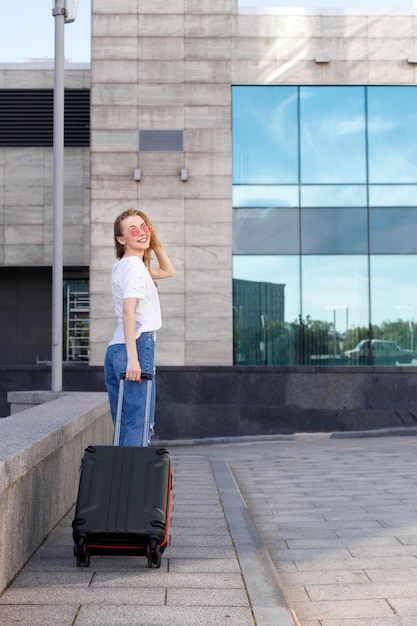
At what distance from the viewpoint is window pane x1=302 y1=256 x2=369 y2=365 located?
18344 mm

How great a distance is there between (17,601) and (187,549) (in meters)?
1.38

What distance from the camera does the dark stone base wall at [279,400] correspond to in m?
17.3

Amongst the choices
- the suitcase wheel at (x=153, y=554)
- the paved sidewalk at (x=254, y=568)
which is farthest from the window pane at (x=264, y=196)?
the suitcase wheel at (x=153, y=554)

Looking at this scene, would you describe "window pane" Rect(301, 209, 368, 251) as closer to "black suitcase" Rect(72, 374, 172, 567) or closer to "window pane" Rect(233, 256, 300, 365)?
"window pane" Rect(233, 256, 300, 365)

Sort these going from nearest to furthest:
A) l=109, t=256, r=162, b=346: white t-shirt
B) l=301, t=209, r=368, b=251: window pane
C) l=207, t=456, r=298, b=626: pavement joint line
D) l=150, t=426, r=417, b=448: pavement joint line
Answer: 1. l=207, t=456, r=298, b=626: pavement joint line
2. l=109, t=256, r=162, b=346: white t-shirt
3. l=150, t=426, r=417, b=448: pavement joint line
4. l=301, t=209, r=368, b=251: window pane

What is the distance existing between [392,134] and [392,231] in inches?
86.8

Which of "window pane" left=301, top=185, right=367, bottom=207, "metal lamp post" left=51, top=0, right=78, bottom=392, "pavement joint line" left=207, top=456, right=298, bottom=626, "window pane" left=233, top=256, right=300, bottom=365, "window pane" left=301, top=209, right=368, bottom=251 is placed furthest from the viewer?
"window pane" left=301, top=185, right=367, bottom=207

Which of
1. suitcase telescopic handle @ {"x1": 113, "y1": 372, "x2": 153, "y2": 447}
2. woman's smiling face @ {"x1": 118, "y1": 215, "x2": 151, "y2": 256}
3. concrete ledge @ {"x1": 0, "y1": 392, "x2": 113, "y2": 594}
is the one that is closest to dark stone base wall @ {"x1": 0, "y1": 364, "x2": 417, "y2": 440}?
concrete ledge @ {"x1": 0, "y1": 392, "x2": 113, "y2": 594}

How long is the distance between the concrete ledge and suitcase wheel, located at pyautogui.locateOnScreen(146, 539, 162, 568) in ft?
2.31

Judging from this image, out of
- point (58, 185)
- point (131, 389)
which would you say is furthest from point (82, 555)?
point (58, 185)

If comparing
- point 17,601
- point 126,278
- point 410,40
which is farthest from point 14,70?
point 17,601

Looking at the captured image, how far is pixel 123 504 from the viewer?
4.68m

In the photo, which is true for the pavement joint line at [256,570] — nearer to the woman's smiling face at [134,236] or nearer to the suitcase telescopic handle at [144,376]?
the suitcase telescopic handle at [144,376]

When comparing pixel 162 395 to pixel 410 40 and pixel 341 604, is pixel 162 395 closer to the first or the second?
pixel 410 40
